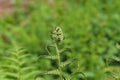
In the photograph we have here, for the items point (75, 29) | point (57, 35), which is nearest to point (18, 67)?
point (57, 35)

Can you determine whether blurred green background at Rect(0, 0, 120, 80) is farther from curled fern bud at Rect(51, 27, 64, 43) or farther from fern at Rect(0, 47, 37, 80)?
curled fern bud at Rect(51, 27, 64, 43)

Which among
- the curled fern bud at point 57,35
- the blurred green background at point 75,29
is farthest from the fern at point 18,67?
the curled fern bud at point 57,35

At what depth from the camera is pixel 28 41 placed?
19.2ft

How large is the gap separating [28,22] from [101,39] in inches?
52.7

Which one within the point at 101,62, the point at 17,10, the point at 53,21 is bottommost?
the point at 101,62

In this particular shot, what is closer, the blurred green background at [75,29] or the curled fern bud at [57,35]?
the curled fern bud at [57,35]

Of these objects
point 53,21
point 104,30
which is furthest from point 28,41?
point 104,30

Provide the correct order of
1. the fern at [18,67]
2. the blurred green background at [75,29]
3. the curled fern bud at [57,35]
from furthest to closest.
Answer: the blurred green background at [75,29] → the fern at [18,67] → the curled fern bud at [57,35]

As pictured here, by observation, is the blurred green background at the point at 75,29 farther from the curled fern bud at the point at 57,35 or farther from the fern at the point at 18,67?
the curled fern bud at the point at 57,35

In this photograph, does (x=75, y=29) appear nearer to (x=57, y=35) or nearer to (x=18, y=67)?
(x=18, y=67)

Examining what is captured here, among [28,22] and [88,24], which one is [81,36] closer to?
[88,24]

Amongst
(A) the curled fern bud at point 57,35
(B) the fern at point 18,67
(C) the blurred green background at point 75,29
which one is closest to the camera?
(A) the curled fern bud at point 57,35

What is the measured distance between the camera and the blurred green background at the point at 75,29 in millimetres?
5342

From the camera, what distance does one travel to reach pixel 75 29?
5.83m
